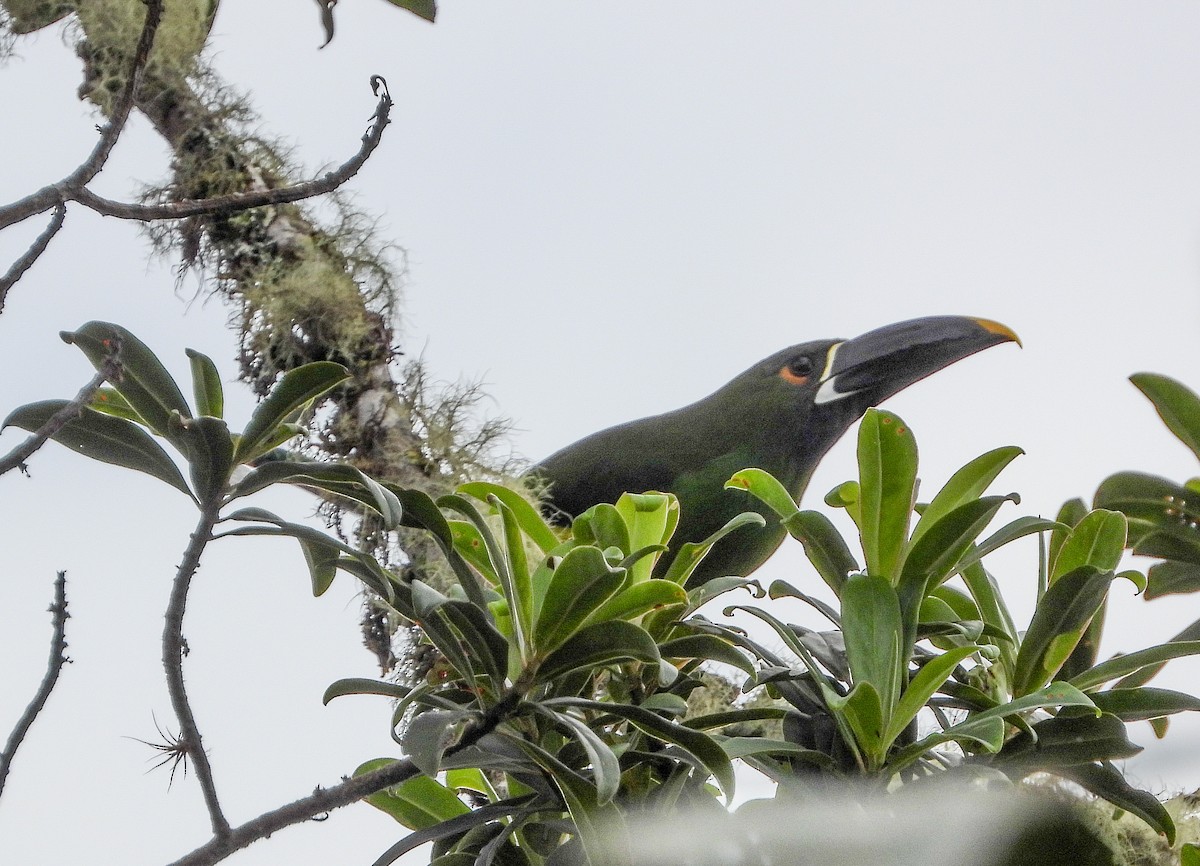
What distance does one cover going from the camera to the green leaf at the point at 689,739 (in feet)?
3.09

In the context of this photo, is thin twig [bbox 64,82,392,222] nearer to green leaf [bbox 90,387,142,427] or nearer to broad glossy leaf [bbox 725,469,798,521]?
green leaf [bbox 90,387,142,427]

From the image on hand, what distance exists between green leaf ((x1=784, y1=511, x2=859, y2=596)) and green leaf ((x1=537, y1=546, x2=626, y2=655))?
8.7 inches

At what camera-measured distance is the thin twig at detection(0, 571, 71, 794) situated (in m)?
0.90

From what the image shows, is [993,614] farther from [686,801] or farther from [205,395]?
[205,395]

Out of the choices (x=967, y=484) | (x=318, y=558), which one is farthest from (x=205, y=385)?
(x=967, y=484)

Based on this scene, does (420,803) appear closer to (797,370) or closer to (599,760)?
(599,760)

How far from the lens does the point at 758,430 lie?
1.87 meters

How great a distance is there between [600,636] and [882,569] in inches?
12.0

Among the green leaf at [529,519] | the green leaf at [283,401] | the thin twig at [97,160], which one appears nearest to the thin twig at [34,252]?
the thin twig at [97,160]

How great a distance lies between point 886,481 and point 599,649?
324mm

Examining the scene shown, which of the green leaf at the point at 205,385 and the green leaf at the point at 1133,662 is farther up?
the green leaf at the point at 205,385

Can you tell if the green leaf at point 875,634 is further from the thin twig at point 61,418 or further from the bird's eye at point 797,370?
the bird's eye at point 797,370

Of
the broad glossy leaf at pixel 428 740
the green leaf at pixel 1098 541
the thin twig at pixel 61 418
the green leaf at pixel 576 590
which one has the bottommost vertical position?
the green leaf at pixel 1098 541

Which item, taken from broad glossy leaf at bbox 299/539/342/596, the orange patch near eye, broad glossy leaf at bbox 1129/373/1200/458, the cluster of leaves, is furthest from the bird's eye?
broad glossy leaf at bbox 299/539/342/596
